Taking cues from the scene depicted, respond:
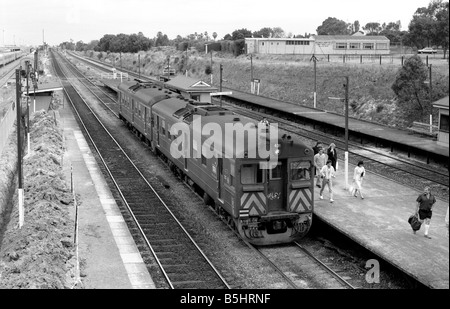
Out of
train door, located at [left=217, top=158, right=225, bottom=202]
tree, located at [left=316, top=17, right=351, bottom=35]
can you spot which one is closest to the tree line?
tree, located at [left=316, top=17, right=351, bottom=35]

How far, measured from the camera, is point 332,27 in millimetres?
118875

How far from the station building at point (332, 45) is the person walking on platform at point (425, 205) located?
6304cm

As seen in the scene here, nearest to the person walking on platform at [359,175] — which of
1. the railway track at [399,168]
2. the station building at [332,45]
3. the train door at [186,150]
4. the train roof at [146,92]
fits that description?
the railway track at [399,168]

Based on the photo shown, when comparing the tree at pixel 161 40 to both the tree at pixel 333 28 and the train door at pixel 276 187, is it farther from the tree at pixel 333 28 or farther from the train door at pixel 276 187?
the train door at pixel 276 187

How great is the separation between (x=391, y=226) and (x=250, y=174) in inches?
176

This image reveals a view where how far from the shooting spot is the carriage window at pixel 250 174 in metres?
16.1

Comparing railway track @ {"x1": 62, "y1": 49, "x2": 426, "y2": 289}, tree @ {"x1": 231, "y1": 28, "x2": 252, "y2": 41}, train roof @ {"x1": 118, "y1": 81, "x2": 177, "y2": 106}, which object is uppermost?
tree @ {"x1": 231, "y1": 28, "x2": 252, "y2": 41}

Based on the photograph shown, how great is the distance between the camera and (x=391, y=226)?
1681 centimetres

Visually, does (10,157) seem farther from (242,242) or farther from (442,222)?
(442,222)

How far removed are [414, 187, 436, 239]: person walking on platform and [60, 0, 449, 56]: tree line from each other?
4.56 m

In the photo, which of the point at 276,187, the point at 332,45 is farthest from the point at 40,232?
the point at 332,45

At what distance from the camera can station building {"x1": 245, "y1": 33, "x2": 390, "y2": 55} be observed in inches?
2997

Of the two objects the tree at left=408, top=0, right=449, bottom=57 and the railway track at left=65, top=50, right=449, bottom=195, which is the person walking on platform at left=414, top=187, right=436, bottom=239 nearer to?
the railway track at left=65, top=50, right=449, bottom=195

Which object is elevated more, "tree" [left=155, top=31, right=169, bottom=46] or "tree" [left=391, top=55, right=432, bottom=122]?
"tree" [left=155, top=31, right=169, bottom=46]
